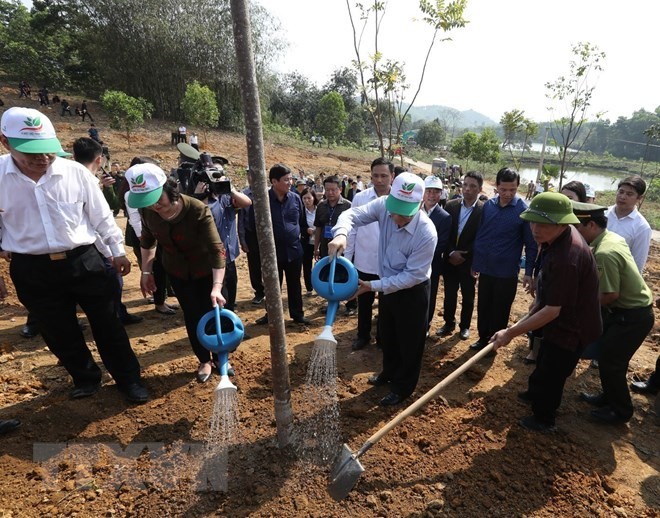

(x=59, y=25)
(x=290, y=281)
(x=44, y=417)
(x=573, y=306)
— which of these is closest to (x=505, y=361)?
(x=573, y=306)

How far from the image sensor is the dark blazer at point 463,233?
165 inches

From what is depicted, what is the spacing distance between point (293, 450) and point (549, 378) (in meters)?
1.91

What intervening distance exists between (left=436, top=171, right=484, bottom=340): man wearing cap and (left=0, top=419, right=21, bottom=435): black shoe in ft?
13.1

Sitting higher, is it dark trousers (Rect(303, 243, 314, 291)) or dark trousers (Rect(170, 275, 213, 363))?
dark trousers (Rect(170, 275, 213, 363))

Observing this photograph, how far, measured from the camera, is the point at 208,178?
353cm

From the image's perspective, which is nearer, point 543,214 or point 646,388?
point 543,214

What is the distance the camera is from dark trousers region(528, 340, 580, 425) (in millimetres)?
2729

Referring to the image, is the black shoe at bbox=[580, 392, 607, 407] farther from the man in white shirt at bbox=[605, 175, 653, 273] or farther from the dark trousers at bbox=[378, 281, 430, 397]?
the dark trousers at bbox=[378, 281, 430, 397]

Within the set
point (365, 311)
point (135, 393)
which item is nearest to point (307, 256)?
point (365, 311)

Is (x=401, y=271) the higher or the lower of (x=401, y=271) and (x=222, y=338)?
the higher

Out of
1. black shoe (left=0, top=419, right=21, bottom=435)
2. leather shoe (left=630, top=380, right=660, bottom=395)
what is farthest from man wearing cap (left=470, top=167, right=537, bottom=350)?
black shoe (left=0, top=419, right=21, bottom=435)

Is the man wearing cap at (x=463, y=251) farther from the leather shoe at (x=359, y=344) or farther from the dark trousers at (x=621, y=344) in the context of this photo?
the dark trousers at (x=621, y=344)

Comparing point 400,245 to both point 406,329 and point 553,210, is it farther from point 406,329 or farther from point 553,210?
point 553,210

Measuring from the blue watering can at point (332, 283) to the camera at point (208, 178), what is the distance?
1363 millimetres
